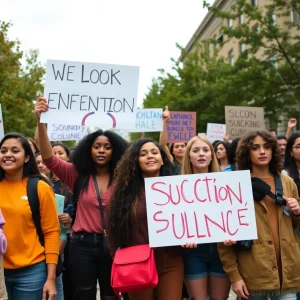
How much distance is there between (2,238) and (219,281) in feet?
5.64

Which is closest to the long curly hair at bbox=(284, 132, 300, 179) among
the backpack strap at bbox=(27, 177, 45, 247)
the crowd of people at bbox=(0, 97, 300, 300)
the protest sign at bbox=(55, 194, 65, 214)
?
the crowd of people at bbox=(0, 97, 300, 300)

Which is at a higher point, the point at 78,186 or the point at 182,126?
the point at 182,126

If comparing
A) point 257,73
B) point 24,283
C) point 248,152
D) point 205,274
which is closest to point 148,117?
point 248,152

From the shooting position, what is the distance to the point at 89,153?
4.36 metres

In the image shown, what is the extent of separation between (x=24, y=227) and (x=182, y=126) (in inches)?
234

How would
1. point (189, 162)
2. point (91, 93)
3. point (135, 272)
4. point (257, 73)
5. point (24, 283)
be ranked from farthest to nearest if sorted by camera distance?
point (257, 73)
point (91, 93)
point (189, 162)
point (24, 283)
point (135, 272)

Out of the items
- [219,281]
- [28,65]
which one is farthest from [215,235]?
[28,65]

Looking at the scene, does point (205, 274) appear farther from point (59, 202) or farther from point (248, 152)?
point (59, 202)

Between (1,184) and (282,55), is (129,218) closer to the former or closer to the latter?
(1,184)

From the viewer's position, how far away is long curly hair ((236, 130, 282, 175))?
3.85 metres

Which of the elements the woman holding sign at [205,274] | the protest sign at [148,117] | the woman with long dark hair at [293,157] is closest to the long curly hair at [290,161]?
the woman with long dark hair at [293,157]

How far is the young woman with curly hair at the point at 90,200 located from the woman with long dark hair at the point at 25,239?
1.43ft

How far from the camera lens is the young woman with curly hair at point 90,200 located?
3.99 metres

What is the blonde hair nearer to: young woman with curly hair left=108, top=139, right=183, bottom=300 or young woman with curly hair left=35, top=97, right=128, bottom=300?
young woman with curly hair left=108, top=139, right=183, bottom=300
